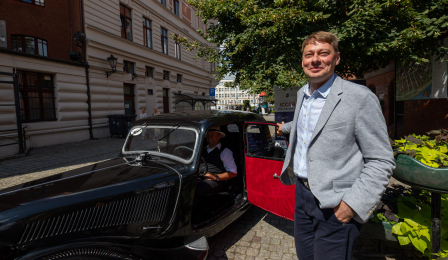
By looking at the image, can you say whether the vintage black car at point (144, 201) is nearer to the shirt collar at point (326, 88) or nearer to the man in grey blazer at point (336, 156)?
the man in grey blazer at point (336, 156)

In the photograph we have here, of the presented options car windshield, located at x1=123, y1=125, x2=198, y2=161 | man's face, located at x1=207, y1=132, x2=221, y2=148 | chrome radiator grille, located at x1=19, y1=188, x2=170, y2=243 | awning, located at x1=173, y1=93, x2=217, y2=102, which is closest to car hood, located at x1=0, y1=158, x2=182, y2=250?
chrome radiator grille, located at x1=19, y1=188, x2=170, y2=243

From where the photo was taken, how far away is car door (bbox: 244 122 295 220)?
9.12 feet

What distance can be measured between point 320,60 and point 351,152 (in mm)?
592

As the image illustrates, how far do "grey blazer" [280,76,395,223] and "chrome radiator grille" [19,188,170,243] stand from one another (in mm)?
1434

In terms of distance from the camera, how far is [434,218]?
6.57ft

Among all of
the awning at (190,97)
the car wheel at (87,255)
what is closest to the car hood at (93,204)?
the car wheel at (87,255)

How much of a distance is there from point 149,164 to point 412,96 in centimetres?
887

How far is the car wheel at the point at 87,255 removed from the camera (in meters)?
1.52


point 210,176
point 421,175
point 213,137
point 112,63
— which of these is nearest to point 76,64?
point 112,63

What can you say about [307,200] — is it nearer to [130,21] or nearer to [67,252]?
[67,252]

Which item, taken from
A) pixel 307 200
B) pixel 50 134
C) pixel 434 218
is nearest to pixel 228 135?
pixel 307 200

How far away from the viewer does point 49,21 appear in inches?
420

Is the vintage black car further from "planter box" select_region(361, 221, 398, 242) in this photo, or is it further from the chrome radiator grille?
"planter box" select_region(361, 221, 398, 242)

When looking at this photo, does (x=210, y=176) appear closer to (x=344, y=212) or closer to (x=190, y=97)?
(x=344, y=212)
